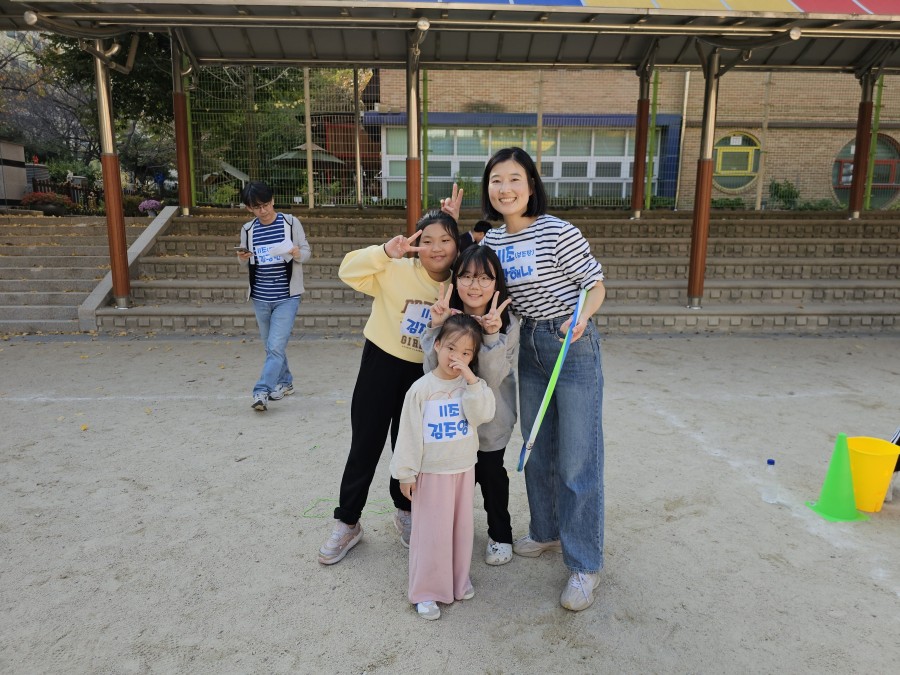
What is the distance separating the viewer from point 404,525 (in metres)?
3.12

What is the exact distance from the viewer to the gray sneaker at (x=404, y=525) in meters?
3.11

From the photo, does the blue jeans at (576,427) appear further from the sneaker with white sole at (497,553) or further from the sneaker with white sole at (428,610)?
the sneaker with white sole at (428,610)

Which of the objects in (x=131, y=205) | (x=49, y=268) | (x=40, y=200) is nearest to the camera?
(x=49, y=268)

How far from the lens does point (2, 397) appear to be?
546cm

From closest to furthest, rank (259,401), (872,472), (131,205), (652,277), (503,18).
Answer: (872,472)
(259,401)
(503,18)
(652,277)
(131,205)

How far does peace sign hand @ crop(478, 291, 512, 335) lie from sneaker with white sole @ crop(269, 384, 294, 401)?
128 inches

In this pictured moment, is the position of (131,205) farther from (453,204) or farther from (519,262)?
(519,262)

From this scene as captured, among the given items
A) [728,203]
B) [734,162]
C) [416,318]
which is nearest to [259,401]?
[416,318]

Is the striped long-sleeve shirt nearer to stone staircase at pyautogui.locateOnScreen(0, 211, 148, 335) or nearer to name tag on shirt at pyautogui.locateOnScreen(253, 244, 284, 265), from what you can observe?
name tag on shirt at pyautogui.locateOnScreen(253, 244, 284, 265)

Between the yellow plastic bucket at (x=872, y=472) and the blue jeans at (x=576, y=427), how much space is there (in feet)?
5.64

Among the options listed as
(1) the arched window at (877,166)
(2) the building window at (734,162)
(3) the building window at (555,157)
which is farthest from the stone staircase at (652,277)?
(1) the arched window at (877,166)

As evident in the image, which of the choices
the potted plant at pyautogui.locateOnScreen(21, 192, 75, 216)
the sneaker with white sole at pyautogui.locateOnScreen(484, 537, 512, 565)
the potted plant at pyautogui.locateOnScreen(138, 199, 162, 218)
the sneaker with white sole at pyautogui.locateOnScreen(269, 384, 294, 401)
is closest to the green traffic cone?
the sneaker with white sole at pyautogui.locateOnScreen(484, 537, 512, 565)

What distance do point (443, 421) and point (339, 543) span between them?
3.10 ft

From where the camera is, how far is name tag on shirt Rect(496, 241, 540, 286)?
8.53 ft
